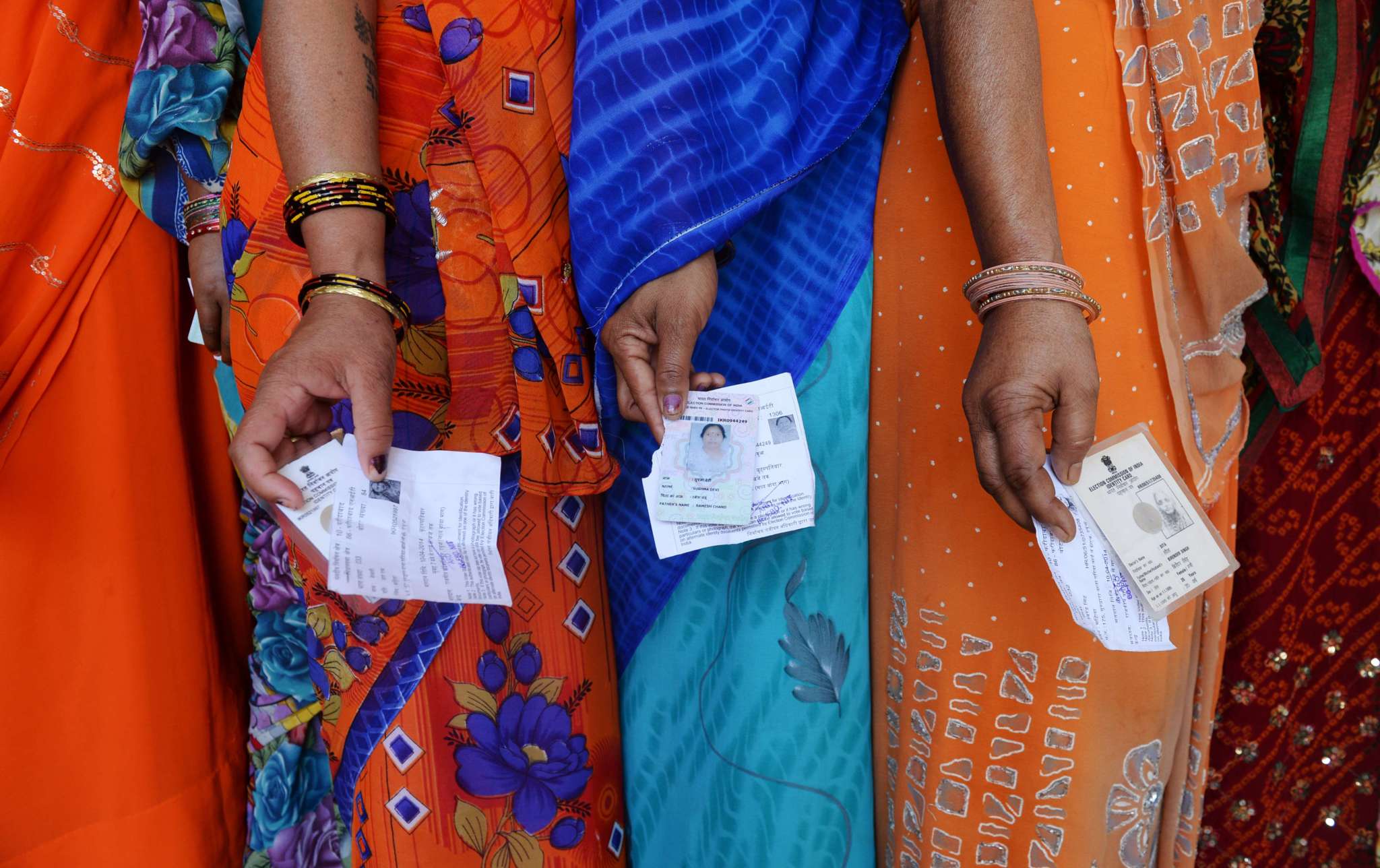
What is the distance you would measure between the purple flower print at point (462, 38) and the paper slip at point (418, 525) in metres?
0.41

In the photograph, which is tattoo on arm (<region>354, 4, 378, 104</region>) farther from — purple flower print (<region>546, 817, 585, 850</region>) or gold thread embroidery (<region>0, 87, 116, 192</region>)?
purple flower print (<region>546, 817, 585, 850</region>)

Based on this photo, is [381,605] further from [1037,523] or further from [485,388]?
[1037,523]

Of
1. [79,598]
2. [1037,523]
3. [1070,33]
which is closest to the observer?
[1037,523]

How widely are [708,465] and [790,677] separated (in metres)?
0.28

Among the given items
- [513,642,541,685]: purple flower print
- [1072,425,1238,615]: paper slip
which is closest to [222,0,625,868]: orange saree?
[513,642,541,685]: purple flower print

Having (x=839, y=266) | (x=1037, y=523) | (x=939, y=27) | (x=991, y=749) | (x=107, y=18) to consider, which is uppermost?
(x=107, y=18)

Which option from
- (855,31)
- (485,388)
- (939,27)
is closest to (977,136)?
(939,27)

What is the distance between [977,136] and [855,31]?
0.78 feet

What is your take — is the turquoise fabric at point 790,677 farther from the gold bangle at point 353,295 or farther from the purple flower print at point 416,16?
the purple flower print at point 416,16

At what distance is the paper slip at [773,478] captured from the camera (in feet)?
2.63

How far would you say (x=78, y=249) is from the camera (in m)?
1.05

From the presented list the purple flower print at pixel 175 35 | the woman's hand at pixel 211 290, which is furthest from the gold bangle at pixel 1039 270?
the purple flower print at pixel 175 35

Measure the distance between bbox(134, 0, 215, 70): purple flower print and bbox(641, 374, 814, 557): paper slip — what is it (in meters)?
0.83

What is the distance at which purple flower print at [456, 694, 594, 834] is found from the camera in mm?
916
